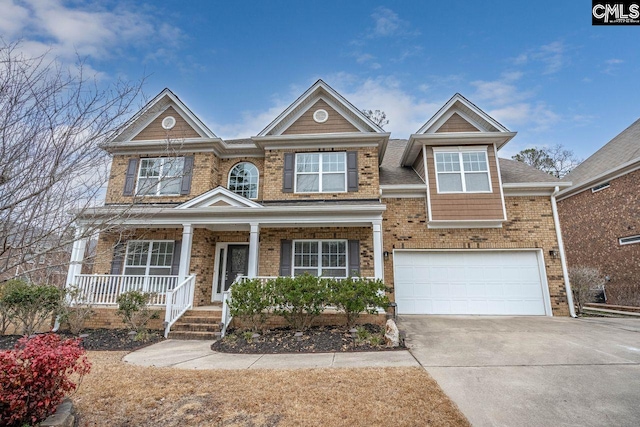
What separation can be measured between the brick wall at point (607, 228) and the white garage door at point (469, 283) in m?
5.20

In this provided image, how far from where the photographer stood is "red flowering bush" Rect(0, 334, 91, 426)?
9.80ft

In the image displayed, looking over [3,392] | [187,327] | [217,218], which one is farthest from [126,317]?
[3,392]

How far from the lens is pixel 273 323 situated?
890 cm

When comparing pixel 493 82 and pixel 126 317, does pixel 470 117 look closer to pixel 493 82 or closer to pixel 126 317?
pixel 493 82

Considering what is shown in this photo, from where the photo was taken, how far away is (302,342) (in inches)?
290

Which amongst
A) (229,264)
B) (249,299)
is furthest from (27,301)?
(249,299)

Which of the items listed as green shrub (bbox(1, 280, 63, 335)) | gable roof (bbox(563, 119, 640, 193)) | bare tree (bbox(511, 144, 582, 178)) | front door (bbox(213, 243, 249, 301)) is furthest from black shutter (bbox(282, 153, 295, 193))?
bare tree (bbox(511, 144, 582, 178))

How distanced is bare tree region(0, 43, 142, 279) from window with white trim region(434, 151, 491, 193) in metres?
10.1

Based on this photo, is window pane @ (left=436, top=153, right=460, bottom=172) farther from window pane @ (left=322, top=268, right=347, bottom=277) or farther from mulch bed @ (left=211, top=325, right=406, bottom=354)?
mulch bed @ (left=211, top=325, right=406, bottom=354)

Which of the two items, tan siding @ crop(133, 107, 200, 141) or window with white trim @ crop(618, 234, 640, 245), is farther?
window with white trim @ crop(618, 234, 640, 245)

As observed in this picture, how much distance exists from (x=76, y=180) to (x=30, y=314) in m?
7.51

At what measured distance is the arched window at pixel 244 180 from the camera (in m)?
12.2

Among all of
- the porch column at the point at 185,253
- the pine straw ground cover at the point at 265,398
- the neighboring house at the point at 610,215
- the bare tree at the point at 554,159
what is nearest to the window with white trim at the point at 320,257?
the porch column at the point at 185,253

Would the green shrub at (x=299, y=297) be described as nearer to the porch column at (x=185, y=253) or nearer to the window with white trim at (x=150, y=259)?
the porch column at (x=185, y=253)
